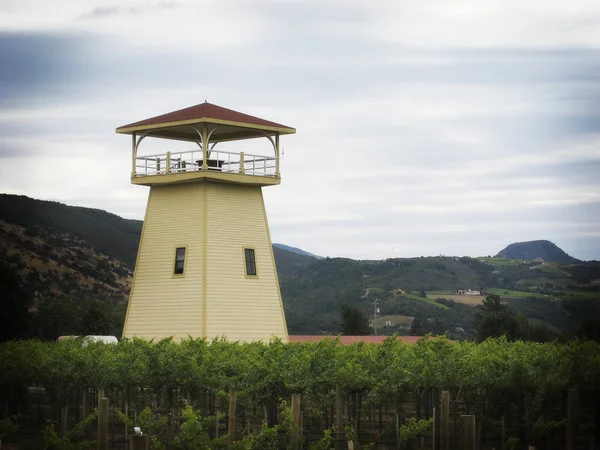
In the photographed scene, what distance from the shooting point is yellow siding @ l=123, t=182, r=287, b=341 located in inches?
1668

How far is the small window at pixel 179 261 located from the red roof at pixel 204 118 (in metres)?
4.70

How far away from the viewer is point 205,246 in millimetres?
42875

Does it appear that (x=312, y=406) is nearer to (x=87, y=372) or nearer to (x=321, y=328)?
(x=87, y=372)

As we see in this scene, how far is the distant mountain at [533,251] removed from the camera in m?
121

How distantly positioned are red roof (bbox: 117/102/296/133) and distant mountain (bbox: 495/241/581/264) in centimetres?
6854

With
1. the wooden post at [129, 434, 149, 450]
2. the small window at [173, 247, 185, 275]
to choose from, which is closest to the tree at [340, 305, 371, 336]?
the small window at [173, 247, 185, 275]

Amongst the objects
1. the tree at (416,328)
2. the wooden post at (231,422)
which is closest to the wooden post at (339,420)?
the wooden post at (231,422)

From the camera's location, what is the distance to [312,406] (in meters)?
35.7

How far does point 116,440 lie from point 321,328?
70.6 m

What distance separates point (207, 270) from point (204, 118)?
18.3ft

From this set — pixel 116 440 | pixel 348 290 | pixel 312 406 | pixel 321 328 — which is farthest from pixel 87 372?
pixel 348 290

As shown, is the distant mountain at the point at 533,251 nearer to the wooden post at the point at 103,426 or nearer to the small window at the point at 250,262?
the small window at the point at 250,262

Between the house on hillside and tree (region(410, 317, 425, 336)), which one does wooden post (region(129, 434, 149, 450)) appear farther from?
the house on hillside

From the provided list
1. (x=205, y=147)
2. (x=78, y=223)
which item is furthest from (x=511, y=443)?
(x=78, y=223)
